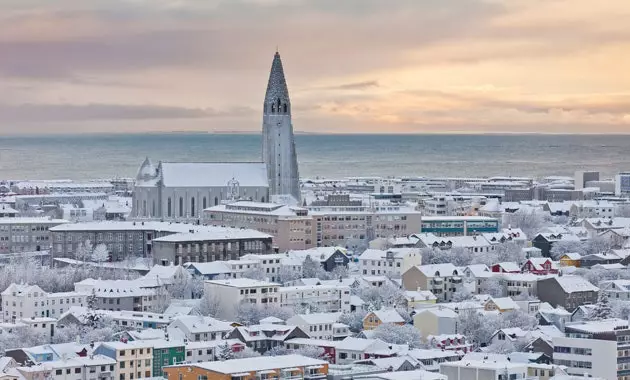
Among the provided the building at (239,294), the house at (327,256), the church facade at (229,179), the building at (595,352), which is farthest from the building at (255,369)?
the church facade at (229,179)

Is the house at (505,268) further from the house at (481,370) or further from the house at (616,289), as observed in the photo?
the house at (481,370)

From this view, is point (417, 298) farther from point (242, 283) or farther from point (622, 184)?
point (622, 184)

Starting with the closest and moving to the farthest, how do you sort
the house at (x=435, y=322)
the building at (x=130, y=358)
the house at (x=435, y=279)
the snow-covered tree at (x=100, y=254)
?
the building at (x=130, y=358)
the house at (x=435, y=322)
the house at (x=435, y=279)
the snow-covered tree at (x=100, y=254)

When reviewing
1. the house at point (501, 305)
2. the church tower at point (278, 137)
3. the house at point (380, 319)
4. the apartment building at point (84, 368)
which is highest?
the church tower at point (278, 137)

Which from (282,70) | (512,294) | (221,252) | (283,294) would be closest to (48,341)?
(283,294)

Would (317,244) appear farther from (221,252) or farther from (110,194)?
(110,194)

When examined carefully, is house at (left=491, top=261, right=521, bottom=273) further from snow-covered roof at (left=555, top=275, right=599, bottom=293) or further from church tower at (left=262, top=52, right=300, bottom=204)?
church tower at (left=262, top=52, right=300, bottom=204)

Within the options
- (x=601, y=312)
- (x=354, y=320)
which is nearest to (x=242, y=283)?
(x=354, y=320)
